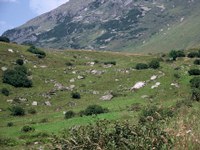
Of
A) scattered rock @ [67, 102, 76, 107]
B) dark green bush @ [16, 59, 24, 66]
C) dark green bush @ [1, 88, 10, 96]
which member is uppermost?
dark green bush @ [16, 59, 24, 66]

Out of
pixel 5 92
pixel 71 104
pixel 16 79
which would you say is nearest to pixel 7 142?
pixel 71 104

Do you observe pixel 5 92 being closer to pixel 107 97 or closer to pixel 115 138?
pixel 107 97

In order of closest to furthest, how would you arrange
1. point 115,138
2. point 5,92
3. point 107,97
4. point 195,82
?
point 115,138
point 195,82
point 107,97
point 5,92

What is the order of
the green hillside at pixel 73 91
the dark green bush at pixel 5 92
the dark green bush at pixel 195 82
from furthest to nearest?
the dark green bush at pixel 5 92 → the dark green bush at pixel 195 82 → the green hillside at pixel 73 91

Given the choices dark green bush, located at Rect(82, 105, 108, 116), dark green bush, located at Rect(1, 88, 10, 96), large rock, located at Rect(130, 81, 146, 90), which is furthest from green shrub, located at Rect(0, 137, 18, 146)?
large rock, located at Rect(130, 81, 146, 90)

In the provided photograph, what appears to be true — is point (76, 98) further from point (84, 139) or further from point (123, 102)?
point (84, 139)

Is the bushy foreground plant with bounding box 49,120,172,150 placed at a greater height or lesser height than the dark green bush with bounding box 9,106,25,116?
greater

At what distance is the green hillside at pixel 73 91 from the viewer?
41.4 metres

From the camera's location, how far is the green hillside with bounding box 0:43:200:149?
1630 inches

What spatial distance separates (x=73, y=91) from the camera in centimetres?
6225

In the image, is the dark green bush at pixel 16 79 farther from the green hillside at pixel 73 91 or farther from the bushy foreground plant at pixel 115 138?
the bushy foreground plant at pixel 115 138

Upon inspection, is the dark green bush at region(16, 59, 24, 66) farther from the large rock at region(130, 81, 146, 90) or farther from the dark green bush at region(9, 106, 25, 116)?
the large rock at region(130, 81, 146, 90)

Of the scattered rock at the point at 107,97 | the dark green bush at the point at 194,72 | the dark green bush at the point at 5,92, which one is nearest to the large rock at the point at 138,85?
the scattered rock at the point at 107,97

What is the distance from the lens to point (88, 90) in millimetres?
62844
